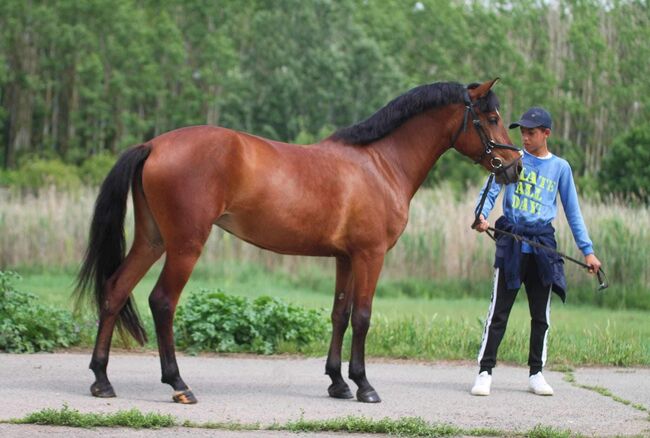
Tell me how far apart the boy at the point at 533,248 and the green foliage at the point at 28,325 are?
150 inches

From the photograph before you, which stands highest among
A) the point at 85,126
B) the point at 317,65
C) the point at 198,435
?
the point at 317,65

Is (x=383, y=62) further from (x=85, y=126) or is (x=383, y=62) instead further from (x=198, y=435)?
(x=198, y=435)

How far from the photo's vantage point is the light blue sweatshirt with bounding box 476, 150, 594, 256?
850 centimetres

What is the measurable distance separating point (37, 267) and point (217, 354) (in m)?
7.99

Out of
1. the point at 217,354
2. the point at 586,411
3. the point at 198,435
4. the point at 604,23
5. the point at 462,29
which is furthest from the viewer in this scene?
the point at 462,29

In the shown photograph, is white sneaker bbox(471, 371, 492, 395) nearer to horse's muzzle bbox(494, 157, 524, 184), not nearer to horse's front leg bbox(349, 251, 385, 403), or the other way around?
horse's front leg bbox(349, 251, 385, 403)

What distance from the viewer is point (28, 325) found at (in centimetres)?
1002

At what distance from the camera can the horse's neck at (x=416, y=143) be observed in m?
8.60

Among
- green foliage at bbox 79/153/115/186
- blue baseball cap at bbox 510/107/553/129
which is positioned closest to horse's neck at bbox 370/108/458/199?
blue baseball cap at bbox 510/107/553/129

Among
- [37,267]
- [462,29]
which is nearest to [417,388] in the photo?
[37,267]

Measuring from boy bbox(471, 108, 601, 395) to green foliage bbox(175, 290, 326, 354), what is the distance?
89.5 inches

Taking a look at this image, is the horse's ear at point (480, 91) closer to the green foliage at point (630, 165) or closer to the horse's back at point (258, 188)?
the horse's back at point (258, 188)

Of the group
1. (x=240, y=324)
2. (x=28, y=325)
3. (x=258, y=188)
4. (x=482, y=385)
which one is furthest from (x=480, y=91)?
(x=28, y=325)

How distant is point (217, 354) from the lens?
33.3 feet
